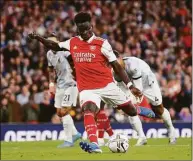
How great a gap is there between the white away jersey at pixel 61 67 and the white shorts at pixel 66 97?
12cm

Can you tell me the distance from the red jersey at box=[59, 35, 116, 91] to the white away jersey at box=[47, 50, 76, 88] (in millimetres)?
3889

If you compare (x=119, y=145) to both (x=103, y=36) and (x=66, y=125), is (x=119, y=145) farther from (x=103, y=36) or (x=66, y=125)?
(x=103, y=36)

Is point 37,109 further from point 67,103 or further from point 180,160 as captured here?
point 180,160

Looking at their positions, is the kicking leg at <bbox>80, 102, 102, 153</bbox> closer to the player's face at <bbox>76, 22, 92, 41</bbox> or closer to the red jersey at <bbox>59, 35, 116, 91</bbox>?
the red jersey at <bbox>59, 35, 116, 91</bbox>

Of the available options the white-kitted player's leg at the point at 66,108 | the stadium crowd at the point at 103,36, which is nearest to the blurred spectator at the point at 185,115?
the stadium crowd at the point at 103,36

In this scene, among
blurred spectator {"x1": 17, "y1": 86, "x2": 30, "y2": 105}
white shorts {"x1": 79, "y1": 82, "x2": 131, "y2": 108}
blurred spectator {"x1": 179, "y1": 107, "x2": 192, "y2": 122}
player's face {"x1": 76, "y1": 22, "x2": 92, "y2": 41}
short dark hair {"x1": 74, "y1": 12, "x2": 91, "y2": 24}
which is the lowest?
blurred spectator {"x1": 179, "y1": 107, "x2": 192, "y2": 122}

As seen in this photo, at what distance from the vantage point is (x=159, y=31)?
3120 centimetres

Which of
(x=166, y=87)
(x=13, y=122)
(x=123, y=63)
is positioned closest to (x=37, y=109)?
(x=13, y=122)

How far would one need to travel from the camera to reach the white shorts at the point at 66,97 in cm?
1827

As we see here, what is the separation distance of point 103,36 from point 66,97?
1103cm

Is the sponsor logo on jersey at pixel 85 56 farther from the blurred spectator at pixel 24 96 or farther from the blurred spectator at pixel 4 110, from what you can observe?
A: the blurred spectator at pixel 24 96

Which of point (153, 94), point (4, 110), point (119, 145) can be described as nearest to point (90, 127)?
point (119, 145)

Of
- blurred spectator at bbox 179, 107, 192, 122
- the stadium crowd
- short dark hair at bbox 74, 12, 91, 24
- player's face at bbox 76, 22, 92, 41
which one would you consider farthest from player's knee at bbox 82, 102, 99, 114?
blurred spectator at bbox 179, 107, 192, 122

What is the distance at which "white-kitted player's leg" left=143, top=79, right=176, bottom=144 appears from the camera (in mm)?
18016
